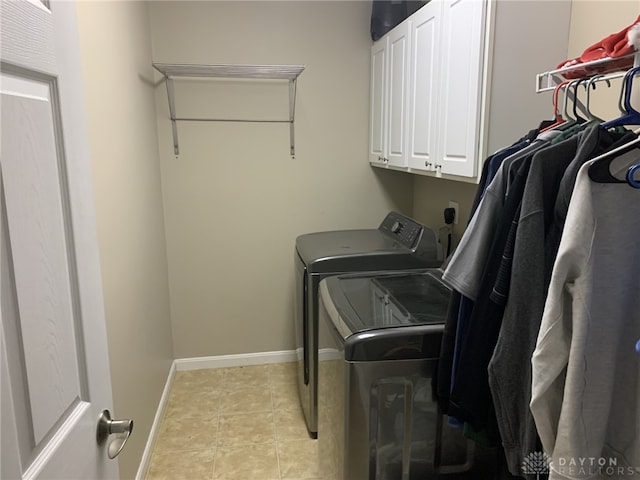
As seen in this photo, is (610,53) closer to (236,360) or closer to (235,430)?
(235,430)

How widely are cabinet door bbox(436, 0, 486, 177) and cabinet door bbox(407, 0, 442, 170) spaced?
0.24ft

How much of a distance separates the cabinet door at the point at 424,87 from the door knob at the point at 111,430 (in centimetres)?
157

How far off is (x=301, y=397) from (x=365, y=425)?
1308 mm

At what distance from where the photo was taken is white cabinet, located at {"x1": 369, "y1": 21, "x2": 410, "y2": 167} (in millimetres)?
2354

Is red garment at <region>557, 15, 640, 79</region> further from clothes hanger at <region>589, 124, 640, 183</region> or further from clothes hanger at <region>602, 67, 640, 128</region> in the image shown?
clothes hanger at <region>589, 124, 640, 183</region>

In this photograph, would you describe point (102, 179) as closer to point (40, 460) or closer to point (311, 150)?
point (40, 460)

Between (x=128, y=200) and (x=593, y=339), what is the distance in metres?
1.85

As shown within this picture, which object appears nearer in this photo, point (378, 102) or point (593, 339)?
point (593, 339)

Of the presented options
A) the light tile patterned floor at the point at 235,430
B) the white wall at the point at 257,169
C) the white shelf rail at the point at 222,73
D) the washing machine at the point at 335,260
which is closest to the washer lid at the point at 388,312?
the washing machine at the point at 335,260

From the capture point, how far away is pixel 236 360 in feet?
10.6

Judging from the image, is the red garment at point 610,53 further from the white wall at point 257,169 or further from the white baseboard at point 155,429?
the white baseboard at point 155,429

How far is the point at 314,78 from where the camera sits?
2896 mm

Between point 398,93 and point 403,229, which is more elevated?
point 398,93

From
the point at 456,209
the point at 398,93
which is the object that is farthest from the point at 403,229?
the point at 398,93
